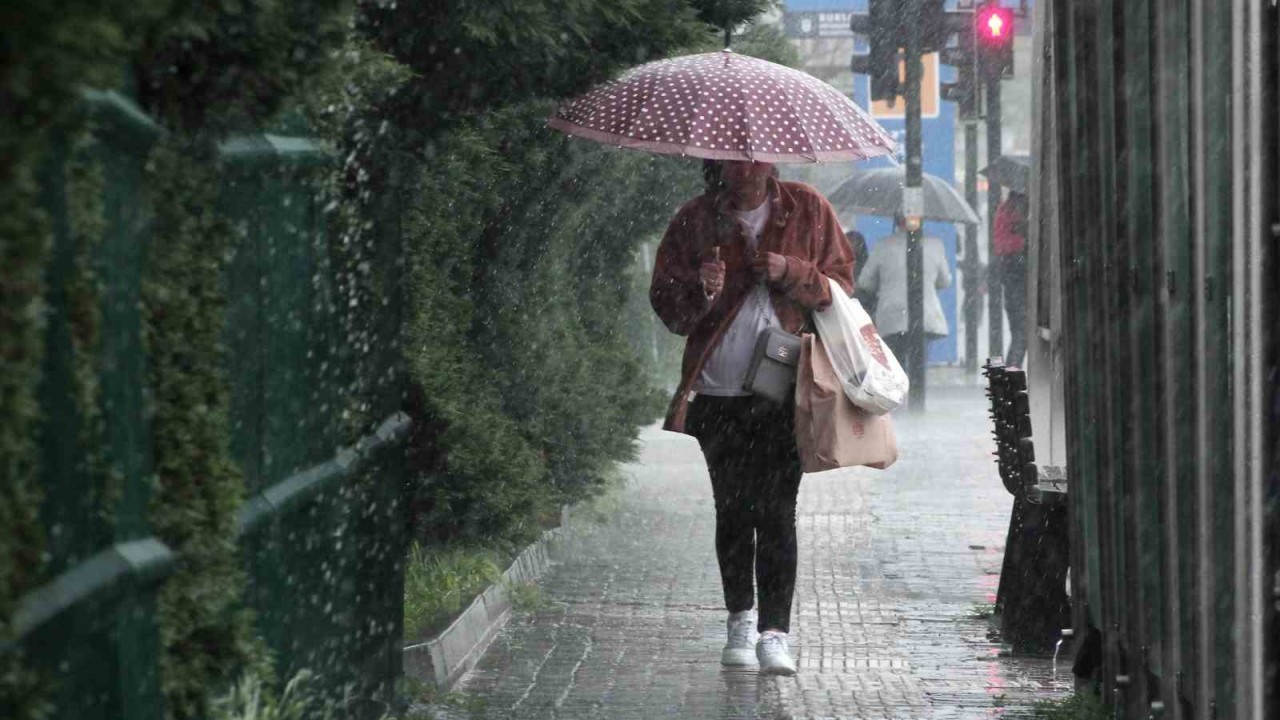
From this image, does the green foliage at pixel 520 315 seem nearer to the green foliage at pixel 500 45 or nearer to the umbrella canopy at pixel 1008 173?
the green foliage at pixel 500 45

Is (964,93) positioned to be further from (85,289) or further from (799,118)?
(85,289)

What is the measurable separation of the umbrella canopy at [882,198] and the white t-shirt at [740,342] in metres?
15.1

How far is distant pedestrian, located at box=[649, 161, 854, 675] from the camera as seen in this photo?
722 centimetres

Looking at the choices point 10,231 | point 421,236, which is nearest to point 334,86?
point 10,231

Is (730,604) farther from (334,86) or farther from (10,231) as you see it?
(10,231)

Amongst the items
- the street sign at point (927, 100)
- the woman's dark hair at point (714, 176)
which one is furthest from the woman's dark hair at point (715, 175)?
the street sign at point (927, 100)

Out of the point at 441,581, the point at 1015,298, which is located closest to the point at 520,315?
the point at 441,581

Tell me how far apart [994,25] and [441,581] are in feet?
47.3

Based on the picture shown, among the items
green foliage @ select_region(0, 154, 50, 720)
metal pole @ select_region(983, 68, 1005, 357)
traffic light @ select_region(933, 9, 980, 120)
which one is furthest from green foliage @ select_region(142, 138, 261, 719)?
metal pole @ select_region(983, 68, 1005, 357)

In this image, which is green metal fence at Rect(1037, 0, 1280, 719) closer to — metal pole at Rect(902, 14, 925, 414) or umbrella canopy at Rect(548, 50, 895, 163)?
umbrella canopy at Rect(548, 50, 895, 163)

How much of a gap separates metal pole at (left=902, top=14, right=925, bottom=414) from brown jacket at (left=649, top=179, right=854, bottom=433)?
13.2 meters

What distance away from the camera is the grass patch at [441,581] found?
7609 millimetres

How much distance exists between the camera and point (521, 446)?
26.9 feet

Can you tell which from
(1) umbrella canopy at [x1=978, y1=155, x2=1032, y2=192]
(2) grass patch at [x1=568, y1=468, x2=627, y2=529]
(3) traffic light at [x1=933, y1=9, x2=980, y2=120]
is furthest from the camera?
(1) umbrella canopy at [x1=978, y1=155, x2=1032, y2=192]
